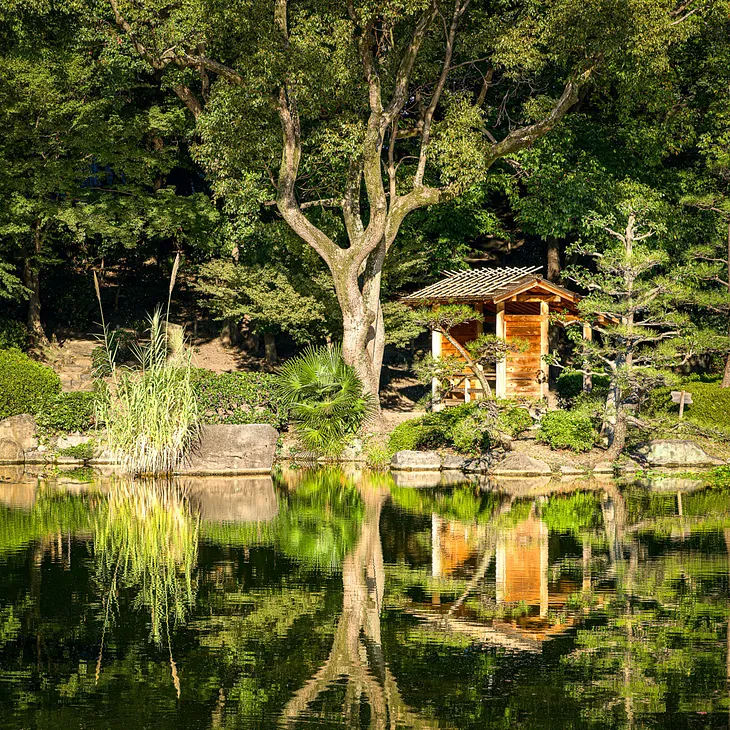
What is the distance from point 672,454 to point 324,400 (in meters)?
7.39

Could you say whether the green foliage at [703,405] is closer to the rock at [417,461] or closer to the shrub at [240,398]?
the rock at [417,461]

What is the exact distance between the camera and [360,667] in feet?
25.5

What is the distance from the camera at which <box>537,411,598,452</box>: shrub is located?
70.7 feet

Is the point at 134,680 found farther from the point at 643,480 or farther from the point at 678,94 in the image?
the point at 678,94

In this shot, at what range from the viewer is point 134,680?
7.57 metres

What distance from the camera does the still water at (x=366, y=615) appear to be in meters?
6.98

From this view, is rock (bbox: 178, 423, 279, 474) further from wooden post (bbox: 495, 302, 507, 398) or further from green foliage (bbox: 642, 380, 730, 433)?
green foliage (bbox: 642, 380, 730, 433)

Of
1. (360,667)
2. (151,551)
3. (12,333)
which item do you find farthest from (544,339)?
(360,667)

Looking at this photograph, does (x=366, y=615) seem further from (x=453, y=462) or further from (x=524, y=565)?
(x=453, y=462)

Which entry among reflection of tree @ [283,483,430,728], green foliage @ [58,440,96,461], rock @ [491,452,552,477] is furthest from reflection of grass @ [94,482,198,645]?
rock @ [491,452,552,477]

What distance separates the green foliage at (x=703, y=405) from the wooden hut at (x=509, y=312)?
128 inches

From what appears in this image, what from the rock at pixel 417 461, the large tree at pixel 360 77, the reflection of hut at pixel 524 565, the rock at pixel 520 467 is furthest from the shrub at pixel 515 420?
the reflection of hut at pixel 524 565

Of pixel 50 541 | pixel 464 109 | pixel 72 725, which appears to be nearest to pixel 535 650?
pixel 72 725

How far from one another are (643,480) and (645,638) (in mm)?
11236
